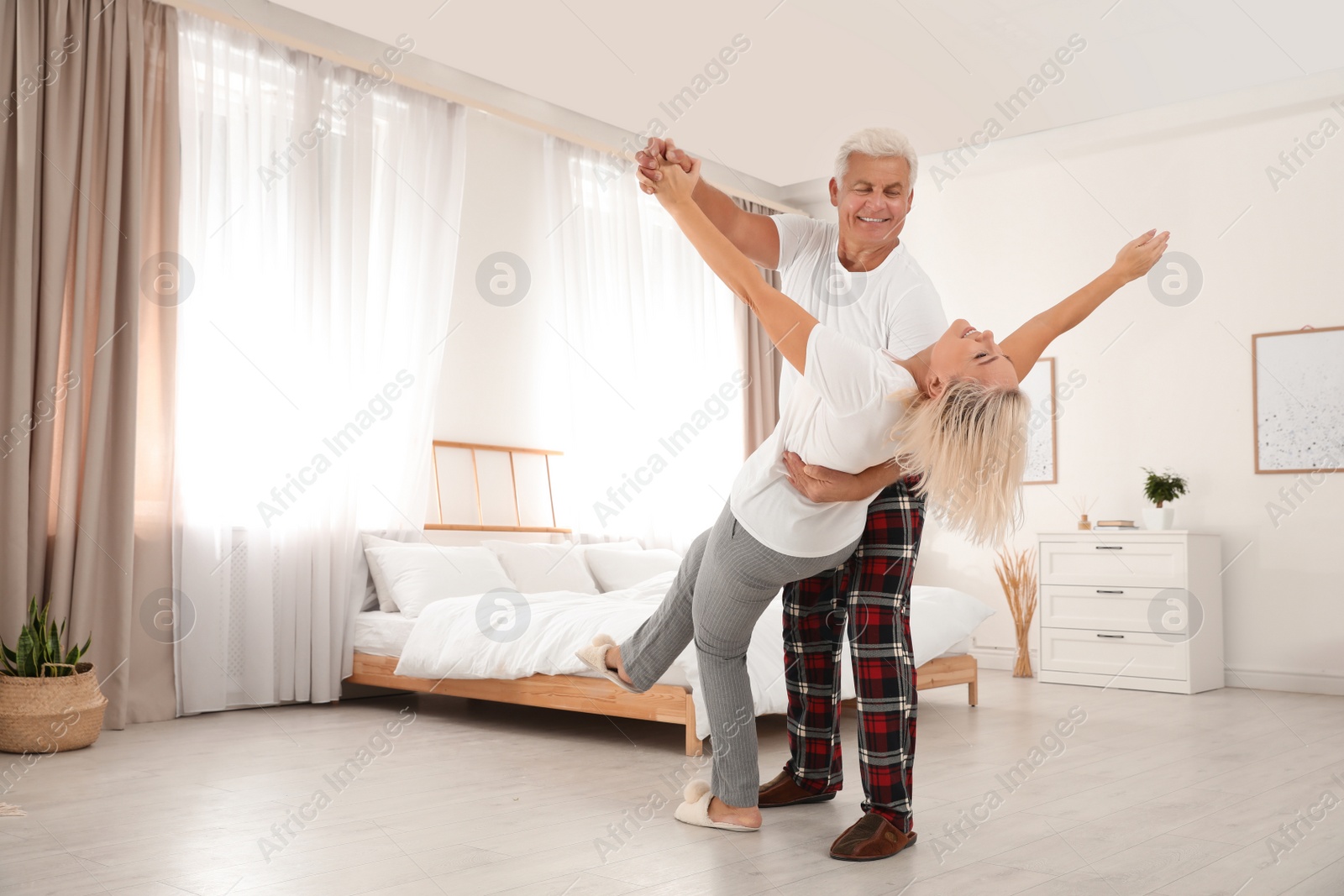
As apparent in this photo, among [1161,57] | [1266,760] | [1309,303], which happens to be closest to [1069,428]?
[1309,303]

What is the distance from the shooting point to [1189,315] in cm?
577

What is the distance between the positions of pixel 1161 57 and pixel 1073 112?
71 cm

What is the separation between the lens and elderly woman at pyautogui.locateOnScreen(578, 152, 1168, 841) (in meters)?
1.77

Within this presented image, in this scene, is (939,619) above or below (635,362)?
below

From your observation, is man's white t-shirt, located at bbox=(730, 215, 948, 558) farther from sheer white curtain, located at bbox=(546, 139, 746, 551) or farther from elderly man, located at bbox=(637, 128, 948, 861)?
sheer white curtain, located at bbox=(546, 139, 746, 551)

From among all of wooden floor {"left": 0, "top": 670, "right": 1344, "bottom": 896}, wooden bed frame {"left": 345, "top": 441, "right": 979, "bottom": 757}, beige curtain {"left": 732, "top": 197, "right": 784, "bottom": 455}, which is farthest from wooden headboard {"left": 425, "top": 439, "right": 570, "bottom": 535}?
beige curtain {"left": 732, "top": 197, "right": 784, "bottom": 455}

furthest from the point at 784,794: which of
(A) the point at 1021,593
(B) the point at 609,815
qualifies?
(A) the point at 1021,593

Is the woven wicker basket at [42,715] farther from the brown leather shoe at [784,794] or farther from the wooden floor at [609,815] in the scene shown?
the brown leather shoe at [784,794]

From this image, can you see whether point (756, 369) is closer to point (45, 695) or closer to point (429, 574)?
point (429, 574)

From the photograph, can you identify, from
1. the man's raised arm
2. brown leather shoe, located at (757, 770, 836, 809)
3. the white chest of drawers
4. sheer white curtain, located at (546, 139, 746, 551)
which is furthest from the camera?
sheer white curtain, located at (546, 139, 746, 551)

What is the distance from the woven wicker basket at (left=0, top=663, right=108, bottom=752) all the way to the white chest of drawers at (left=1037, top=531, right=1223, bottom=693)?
4306 millimetres

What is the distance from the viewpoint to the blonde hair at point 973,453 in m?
1.74

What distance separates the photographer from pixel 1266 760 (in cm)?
335

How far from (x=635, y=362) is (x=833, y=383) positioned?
14.0 ft
